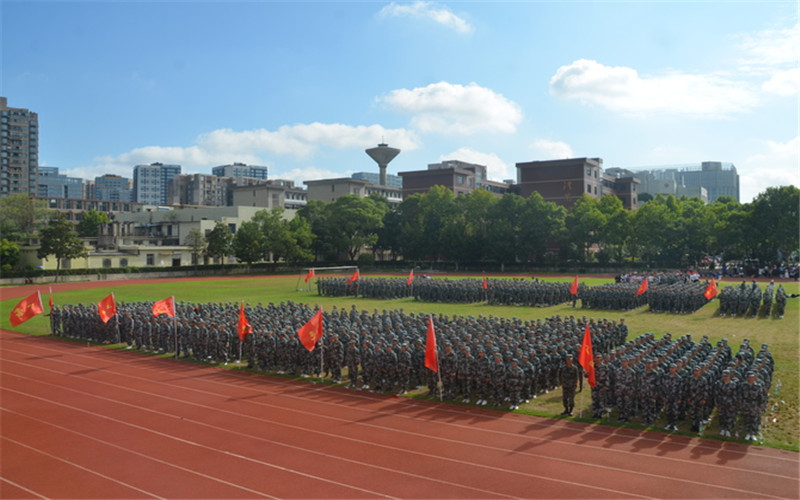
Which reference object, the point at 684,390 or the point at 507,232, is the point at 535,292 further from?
the point at 507,232

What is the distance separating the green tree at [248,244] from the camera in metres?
60.2

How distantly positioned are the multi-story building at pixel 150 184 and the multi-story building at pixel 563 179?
136m

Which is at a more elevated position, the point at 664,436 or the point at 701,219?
the point at 701,219

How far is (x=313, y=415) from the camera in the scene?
12.3m

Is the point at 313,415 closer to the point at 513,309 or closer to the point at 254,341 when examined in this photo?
the point at 254,341

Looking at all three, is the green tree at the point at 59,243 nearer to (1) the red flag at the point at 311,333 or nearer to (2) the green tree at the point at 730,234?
(1) the red flag at the point at 311,333

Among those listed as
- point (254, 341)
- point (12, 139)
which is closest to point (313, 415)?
point (254, 341)

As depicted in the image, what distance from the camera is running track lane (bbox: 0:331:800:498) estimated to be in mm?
8617

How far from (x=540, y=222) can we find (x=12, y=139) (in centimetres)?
9218

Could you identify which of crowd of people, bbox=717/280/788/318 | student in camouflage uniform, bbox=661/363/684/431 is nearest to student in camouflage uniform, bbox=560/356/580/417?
student in camouflage uniform, bbox=661/363/684/431

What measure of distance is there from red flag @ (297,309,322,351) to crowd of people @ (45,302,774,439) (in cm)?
51

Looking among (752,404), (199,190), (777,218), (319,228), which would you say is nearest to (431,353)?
(752,404)

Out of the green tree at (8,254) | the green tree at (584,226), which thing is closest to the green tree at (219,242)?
the green tree at (8,254)

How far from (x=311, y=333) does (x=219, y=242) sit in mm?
48138
